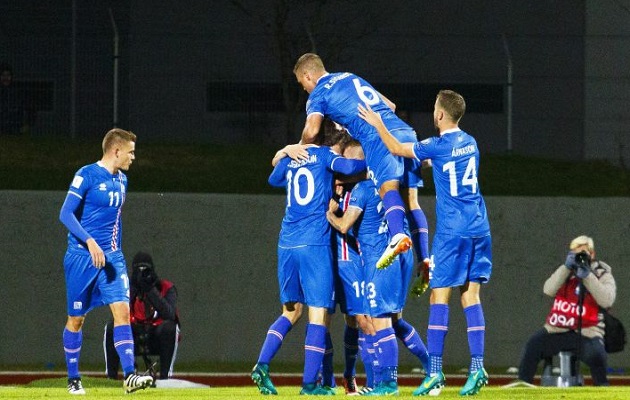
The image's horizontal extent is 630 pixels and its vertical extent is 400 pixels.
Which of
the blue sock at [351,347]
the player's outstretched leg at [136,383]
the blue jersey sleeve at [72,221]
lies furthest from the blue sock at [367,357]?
the blue jersey sleeve at [72,221]

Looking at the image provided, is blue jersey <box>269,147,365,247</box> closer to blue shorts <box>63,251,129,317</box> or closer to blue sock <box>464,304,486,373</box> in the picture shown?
blue sock <box>464,304,486,373</box>

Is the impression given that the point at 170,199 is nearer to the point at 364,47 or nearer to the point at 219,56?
the point at 219,56

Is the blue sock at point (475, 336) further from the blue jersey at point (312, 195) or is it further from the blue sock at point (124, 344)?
the blue sock at point (124, 344)

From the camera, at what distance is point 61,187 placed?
806 inches

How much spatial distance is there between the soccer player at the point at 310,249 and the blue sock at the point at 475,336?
102cm

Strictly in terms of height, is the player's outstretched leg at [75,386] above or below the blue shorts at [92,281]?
below

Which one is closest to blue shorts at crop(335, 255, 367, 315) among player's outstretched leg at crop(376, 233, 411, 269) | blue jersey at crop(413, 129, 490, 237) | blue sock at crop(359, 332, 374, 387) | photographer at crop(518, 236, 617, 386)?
blue sock at crop(359, 332, 374, 387)

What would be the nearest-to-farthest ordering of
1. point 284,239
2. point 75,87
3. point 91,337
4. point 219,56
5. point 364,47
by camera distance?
point 284,239 < point 91,337 < point 75,87 < point 219,56 < point 364,47

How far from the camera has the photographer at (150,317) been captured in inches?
613

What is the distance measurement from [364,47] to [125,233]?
1010 centimetres

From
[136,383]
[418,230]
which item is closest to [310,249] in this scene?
[418,230]

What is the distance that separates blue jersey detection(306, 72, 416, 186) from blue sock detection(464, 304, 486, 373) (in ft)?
3.84

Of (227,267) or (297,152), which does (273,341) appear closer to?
(297,152)

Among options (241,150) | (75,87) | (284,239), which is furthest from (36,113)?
(284,239)
